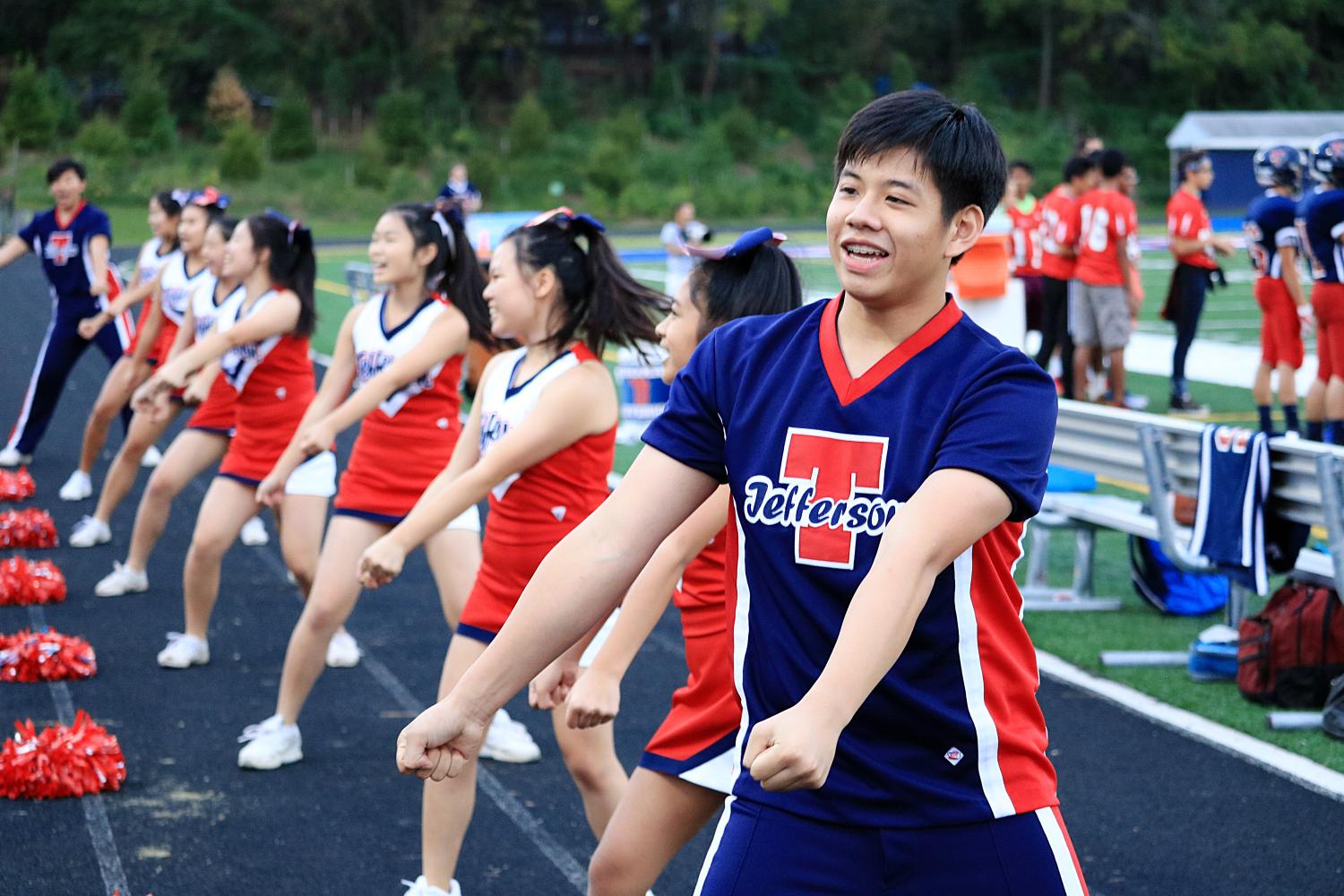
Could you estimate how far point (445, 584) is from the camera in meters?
5.84

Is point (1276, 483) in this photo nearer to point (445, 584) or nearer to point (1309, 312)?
point (445, 584)

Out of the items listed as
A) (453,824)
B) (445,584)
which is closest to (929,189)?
(453,824)

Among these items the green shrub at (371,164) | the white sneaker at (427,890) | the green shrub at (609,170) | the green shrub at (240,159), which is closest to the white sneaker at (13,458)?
the white sneaker at (427,890)

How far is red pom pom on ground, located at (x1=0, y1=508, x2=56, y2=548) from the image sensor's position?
31.6 feet

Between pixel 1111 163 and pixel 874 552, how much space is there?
39.2 ft

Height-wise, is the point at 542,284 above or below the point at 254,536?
above

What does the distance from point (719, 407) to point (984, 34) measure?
7773 centimetres

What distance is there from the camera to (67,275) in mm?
12164

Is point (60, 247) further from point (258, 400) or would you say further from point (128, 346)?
point (258, 400)

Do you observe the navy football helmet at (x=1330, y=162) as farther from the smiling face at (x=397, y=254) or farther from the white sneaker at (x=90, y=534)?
the white sneaker at (x=90, y=534)

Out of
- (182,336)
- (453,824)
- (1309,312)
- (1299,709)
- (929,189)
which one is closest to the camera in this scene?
(929,189)

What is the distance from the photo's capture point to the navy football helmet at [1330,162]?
9.29m

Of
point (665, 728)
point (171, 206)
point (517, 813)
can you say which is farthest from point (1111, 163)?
point (665, 728)

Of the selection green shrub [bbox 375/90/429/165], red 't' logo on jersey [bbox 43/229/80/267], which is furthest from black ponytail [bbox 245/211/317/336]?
green shrub [bbox 375/90/429/165]
